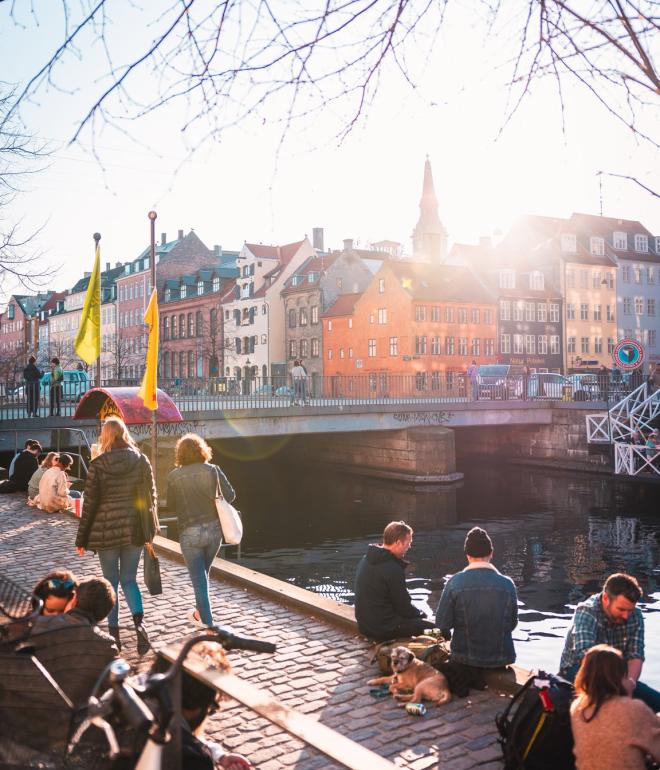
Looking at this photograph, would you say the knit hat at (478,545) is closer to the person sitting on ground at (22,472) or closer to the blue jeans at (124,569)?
the blue jeans at (124,569)

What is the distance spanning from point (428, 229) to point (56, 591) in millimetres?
86218

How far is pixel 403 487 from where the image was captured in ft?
110

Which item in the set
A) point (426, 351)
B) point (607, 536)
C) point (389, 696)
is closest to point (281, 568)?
point (607, 536)

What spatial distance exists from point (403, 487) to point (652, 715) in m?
29.4

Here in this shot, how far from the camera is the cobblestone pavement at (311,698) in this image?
16.9ft

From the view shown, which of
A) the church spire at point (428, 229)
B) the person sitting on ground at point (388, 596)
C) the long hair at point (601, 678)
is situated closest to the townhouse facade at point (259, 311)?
the church spire at point (428, 229)

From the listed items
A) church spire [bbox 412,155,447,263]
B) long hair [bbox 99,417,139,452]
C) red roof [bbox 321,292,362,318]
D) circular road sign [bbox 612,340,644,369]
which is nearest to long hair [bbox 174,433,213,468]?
long hair [bbox 99,417,139,452]

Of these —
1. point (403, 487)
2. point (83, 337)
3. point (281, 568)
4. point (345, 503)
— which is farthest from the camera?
point (403, 487)

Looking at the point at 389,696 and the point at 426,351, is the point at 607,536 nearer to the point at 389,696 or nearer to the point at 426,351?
the point at 389,696

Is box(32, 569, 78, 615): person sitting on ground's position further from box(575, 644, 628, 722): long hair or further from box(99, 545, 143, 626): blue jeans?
box(575, 644, 628, 722): long hair

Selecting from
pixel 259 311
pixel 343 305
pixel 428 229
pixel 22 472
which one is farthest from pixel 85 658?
pixel 428 229

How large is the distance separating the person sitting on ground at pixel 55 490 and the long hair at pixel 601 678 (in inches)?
506

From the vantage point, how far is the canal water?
52.9ft

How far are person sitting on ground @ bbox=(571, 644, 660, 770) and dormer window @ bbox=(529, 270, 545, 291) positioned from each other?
64.5 m
